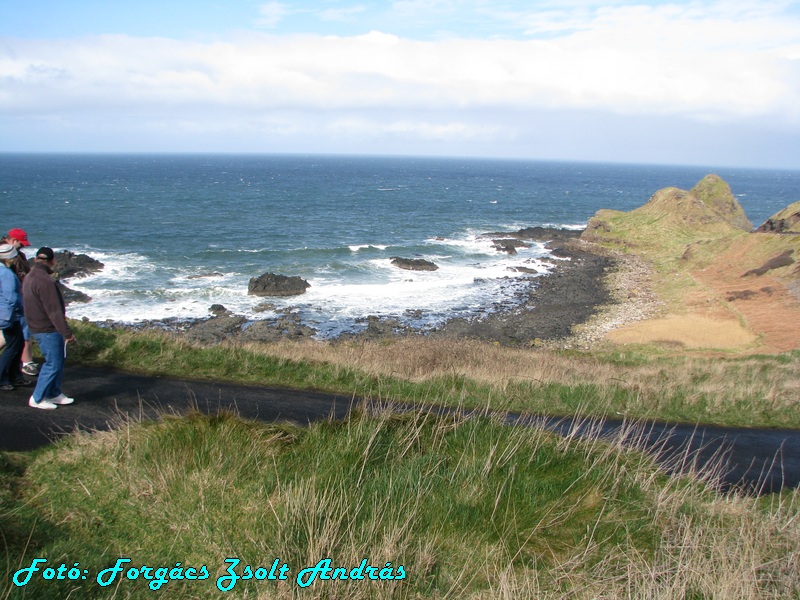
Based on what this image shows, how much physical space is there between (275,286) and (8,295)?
2717cm

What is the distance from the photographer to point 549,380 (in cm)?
1164

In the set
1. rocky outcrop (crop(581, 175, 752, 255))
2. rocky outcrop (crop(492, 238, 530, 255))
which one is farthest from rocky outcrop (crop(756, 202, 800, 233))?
rocky outcrop (crop(492, 238, 530, 255))

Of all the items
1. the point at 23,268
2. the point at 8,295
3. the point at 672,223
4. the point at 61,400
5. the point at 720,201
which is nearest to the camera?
the point at 61,400

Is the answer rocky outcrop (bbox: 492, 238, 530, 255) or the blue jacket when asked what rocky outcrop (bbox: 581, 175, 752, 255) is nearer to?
rocky outcrop (bbox: 492, 238, 530, 255)

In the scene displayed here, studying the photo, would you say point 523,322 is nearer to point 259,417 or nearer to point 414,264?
point 414,264

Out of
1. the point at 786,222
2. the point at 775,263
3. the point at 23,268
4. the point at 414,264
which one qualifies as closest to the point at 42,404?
the point at 23,268

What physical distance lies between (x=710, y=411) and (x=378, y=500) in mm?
8806

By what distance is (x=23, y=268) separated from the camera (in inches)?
314

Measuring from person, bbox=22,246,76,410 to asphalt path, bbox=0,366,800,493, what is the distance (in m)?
0.27

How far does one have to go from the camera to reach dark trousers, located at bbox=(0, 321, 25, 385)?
7.62 meters

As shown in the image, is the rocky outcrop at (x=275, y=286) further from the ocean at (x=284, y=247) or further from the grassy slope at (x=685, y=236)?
the grassy slope at (x=685, y=236)

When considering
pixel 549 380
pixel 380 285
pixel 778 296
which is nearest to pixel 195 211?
pixel 380 285

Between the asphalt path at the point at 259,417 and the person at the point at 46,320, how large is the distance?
0.89 ft

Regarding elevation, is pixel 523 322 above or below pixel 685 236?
below
